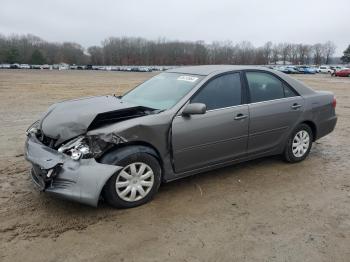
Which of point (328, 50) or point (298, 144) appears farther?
point (328, 50)

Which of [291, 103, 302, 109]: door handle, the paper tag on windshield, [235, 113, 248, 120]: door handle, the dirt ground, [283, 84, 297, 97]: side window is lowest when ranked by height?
the dirt ground

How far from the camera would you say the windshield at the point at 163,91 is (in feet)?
14.7

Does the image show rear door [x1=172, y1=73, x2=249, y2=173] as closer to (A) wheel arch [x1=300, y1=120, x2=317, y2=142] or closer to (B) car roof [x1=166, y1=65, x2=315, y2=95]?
(B) car roof [x1=166, y1=65, x2=315, y2=95]

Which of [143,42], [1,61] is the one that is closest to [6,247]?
[1,61]

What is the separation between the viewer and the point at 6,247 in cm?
313

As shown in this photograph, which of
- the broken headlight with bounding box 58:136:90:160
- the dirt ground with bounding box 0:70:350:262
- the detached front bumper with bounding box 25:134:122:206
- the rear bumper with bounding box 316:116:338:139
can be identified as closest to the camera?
the dirt ground with bounding box 0:70:350:262

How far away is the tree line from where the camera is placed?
14025cm

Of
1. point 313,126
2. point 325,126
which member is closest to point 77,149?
point 313,126

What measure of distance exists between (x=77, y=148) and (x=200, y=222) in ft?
5.06

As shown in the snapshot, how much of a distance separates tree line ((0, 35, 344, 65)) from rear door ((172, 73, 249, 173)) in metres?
135

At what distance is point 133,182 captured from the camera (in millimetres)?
3895

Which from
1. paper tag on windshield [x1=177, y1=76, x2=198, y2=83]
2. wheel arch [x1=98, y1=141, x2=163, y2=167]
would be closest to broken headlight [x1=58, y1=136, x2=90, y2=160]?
wheel arch [x1=98, y1=141, x2=163, y2=167]

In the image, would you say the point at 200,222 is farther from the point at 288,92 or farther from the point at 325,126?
the point at 325,126

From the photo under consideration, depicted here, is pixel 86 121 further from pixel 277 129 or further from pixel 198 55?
pixel 198 55
